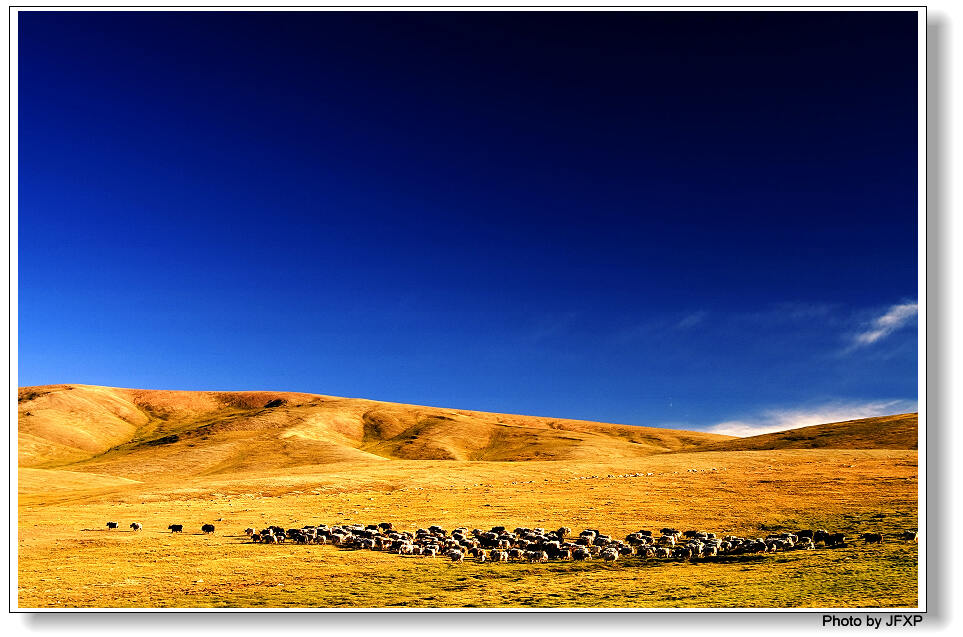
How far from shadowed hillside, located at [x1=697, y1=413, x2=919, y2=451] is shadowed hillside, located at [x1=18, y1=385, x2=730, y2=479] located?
19.4 metres

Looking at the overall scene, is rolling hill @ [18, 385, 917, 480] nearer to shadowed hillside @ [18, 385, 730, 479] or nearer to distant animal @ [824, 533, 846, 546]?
shadowed hillside @ [18, 385, 730, 479]

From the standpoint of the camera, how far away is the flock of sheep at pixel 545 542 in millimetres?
23312

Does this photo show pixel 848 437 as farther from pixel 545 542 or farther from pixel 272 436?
pixel 272 436

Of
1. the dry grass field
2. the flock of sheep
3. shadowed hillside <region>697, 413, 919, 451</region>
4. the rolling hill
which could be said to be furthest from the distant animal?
the rolling hill

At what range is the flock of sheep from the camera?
23.3 m

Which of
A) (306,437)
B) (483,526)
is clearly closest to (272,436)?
(306,437)

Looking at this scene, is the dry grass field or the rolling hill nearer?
the dry grass field

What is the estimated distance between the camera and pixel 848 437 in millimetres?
101750

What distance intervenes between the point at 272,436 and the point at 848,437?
103m

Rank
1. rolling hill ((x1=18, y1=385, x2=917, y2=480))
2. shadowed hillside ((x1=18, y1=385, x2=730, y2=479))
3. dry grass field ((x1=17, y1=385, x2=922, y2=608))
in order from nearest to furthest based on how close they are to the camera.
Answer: dry grass field ((x1=17, y1=385, x2=922, y2=608))
rolling hill ((x1=18, y1=385, x2=917, y2=480))
shadowed hillside ((x1=18, y1=385, x2=730, y2=479))

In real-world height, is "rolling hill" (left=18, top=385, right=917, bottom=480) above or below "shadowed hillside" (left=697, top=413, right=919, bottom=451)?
below

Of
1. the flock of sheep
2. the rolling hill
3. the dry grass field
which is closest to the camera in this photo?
the dry grass field
